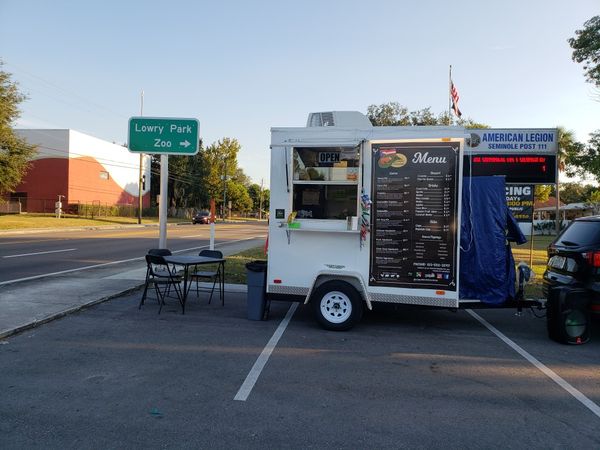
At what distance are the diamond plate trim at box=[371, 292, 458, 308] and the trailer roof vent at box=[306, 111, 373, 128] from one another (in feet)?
8.14

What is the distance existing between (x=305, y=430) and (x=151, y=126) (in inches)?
339

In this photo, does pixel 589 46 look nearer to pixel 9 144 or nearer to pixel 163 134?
pixel 163 134

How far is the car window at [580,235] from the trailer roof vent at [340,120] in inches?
136

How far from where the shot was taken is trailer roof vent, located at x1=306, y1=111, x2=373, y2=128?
22.6ft

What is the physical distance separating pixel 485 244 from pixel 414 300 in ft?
4.71

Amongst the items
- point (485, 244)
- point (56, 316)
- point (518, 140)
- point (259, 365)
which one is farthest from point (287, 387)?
point (518, 140)

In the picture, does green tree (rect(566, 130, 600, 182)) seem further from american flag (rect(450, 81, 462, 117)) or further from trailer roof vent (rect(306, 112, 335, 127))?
trailer roof vent (rect(306, 112, 335, 127))

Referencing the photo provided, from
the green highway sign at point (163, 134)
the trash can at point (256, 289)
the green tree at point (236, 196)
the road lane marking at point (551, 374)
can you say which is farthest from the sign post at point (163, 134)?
the green tree at point (236, 196)

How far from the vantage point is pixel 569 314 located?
6.32m

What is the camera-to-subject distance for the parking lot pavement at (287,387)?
11.9ft

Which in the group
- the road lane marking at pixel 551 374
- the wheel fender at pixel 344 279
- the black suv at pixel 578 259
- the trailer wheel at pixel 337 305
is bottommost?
the road lane marking at pixel 551 374

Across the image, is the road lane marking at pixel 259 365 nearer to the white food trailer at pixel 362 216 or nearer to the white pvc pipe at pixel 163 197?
the white food trailer at pixel 362 216

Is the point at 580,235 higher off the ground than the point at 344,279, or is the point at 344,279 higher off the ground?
the point at 580,235

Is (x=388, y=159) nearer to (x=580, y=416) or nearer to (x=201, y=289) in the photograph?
(x=580, y=416)
